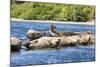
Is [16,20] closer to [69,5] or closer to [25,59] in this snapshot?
[25,59]

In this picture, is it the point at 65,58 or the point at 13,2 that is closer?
the point at 13,2

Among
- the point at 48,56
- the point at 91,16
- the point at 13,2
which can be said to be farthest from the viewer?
the point at 91,16

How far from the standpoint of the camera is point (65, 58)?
7.57 feet

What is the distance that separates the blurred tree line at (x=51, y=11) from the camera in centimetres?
213

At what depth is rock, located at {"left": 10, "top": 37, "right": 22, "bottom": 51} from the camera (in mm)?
2079

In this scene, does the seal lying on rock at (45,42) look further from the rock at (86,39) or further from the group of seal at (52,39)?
the rock at (86,39)

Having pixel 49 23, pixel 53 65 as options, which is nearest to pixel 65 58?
pixel 53 65

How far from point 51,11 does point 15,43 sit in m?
0.56

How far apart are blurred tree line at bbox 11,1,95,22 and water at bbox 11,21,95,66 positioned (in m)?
0.08

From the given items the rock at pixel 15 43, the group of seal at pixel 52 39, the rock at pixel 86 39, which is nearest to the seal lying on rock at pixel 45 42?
the group of seal at pixel 52 39

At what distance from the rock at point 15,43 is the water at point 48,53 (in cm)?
4

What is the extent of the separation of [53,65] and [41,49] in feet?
0.78

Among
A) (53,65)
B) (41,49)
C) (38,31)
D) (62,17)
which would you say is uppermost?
(62,17)

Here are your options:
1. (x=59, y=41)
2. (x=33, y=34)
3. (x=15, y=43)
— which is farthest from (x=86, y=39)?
(x=15, y=43)
